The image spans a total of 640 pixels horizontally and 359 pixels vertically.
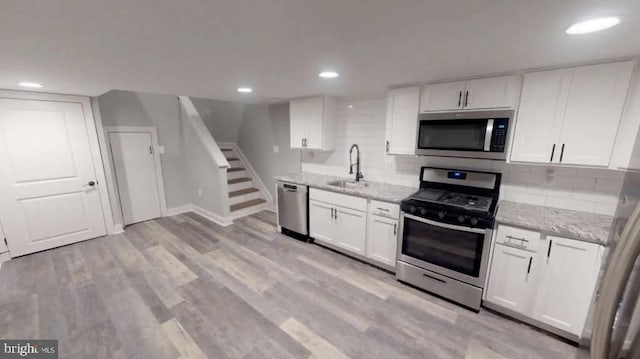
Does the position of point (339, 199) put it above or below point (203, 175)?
below

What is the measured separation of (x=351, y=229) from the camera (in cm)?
307

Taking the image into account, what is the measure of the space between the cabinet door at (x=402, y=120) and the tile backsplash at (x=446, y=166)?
35 cm

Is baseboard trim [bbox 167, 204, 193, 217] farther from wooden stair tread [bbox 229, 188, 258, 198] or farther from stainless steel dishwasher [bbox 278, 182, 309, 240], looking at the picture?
stainless steel dishwasher [bbox 278, 182, 309, 240]

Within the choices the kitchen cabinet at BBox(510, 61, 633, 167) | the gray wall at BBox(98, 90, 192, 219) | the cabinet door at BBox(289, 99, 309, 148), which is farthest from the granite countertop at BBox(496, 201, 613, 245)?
the gray wall at BBox(98, 90, 192, 219)

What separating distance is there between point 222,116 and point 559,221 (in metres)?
5.68

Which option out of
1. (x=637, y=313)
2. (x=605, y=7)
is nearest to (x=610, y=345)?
(x=637, y=313)

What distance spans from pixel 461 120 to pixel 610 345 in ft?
6.75

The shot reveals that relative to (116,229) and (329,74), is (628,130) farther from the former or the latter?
(116,229)

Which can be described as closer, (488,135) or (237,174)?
(488,135)

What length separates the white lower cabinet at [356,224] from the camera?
9.01ft

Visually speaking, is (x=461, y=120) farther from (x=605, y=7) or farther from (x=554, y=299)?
(x=554, y=299)

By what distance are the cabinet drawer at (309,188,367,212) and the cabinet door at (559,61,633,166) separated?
1.83 metres

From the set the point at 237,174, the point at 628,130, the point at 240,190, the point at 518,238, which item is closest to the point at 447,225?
the point at 518,238

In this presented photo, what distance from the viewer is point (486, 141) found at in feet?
7.20
